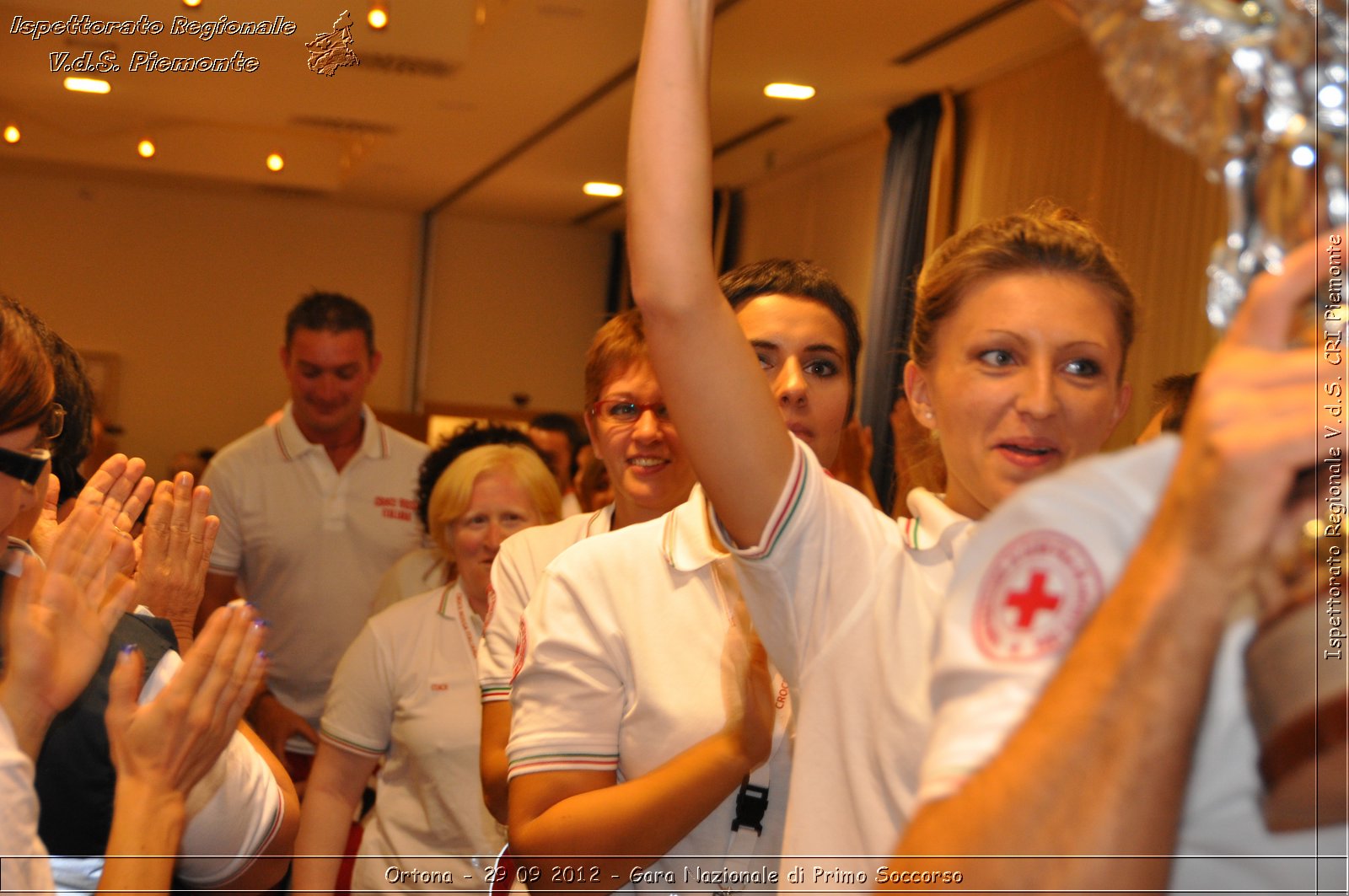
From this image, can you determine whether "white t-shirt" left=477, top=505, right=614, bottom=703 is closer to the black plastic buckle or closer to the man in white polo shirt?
the black plastic buckle

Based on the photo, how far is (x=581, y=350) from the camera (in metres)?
11.1

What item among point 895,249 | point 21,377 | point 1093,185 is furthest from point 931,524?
point 895,249

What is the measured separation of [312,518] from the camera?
143 inches

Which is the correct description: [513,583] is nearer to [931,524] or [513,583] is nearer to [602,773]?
[602,773]

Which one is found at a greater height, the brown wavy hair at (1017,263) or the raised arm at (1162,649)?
the brown wavy hair at (1017,263)

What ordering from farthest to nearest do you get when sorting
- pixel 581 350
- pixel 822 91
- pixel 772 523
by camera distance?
pixel 581 350 → pixel 822 91 → pixel 772 523

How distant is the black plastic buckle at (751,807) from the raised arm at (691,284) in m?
0.44

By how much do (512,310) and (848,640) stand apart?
10.1m

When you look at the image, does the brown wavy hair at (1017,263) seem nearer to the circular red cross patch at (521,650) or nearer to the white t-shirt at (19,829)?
the circular red cross patch at (521,650)

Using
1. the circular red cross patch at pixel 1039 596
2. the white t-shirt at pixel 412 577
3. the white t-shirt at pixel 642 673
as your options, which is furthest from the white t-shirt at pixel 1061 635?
the white t-shirt at pixel 412 577

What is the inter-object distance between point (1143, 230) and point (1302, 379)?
4722 millimetres

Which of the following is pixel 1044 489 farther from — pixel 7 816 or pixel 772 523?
pixel 7 816

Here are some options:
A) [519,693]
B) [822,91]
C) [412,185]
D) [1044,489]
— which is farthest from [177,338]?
[1044,489]

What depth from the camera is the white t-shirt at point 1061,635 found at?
58cm
